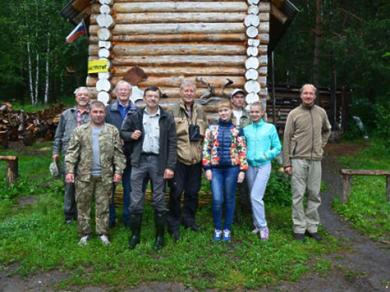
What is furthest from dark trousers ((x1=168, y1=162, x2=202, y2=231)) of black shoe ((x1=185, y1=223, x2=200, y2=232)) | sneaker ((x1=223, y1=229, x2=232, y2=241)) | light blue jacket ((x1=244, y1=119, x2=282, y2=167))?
light blue jacket ((x1=244, y1=119, x2=282, y2=167))

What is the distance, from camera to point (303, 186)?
6133mm

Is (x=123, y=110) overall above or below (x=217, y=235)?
above

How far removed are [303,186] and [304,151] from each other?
Result: 0.49 meters

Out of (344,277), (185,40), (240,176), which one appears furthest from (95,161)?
(185,40)

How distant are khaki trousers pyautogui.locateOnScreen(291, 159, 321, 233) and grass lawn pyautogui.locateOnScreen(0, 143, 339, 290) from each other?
307 mm

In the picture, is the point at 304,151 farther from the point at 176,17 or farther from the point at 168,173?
the point at 176,17

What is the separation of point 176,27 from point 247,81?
5.83ft

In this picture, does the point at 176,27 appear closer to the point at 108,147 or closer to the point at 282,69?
the point at 108,147

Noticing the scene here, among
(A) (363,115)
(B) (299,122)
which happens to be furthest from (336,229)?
(A) (363,115)

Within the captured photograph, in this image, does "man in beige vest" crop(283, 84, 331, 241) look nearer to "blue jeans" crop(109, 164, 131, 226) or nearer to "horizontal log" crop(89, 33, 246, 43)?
"blue jeans" crop(109, 164, 131, 226)

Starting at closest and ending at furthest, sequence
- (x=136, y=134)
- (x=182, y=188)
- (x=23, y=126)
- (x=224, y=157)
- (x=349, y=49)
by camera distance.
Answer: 1. (x=136, y=134)
2. (x=224, y=157)
3. (x=182, y=188)
4. (x=23, y=126)
5. (x=349, y=49)

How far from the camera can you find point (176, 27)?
28.8 feet

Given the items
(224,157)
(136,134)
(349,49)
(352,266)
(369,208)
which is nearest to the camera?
(352,266)

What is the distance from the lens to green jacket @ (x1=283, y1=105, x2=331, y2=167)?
19.9 ft
